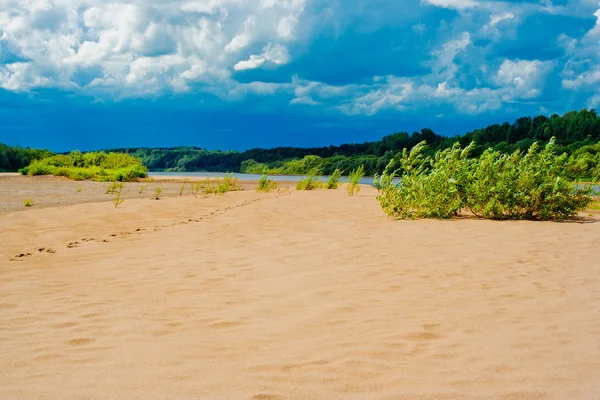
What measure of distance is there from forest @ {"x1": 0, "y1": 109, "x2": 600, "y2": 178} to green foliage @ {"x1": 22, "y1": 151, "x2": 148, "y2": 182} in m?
6.71

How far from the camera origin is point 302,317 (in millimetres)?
4660

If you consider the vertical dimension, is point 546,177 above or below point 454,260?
above

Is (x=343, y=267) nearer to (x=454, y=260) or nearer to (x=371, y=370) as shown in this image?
(x=454, y=260)

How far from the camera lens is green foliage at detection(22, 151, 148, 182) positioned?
3403 centimetres

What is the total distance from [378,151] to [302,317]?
8317 cm

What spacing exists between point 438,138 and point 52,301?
80.6 m

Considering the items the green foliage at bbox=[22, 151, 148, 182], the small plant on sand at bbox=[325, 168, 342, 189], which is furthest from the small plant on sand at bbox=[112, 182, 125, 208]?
the small plant on sand at bbox=[325, 168, 342, 189]

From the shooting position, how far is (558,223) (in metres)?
11.9

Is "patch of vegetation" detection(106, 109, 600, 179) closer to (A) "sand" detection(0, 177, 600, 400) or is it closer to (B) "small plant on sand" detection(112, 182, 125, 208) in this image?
(B) "small plant on sand" detection(112, 182, 125, 208)

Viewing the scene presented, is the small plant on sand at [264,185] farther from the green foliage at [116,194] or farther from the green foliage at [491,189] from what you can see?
the green foliage at [491,189]

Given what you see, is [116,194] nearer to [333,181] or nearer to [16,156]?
[333,181]

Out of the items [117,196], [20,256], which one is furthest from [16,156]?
[20,256]

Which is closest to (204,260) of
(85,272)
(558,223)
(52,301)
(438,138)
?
(85,272)

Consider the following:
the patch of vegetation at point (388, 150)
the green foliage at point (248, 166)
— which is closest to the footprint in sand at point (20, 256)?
the patch of vegetation at point (388, 150)
